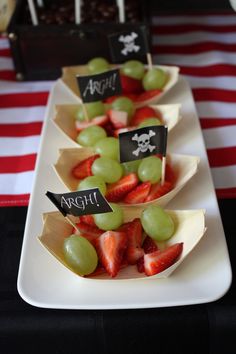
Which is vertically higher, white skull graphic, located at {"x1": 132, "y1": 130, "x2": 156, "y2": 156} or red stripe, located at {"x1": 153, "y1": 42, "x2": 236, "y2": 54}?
white skull graphic, located at {"x1": 132, "y1": 130, "x2": 156, "y2": 156}

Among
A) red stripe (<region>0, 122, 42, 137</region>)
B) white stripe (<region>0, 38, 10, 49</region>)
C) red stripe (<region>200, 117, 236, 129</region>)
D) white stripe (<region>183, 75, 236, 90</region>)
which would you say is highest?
Result: white stripe (<region>0, 38, 10, 49</region>)

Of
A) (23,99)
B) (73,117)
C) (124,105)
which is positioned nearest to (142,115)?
(124,105)

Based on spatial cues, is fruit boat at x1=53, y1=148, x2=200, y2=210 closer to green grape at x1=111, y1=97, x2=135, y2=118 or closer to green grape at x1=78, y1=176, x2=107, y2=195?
green grape at x1=78, y1=176, x2=107, y2=195

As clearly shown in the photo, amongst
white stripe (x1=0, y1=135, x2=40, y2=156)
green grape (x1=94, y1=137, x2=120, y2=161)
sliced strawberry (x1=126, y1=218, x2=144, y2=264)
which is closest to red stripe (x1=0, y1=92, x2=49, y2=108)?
white stripe (x1=0, y1=135, x2=40, y2=156)

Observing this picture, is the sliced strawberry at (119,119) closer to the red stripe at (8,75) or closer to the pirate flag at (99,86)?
the pirate flag at (99,86)

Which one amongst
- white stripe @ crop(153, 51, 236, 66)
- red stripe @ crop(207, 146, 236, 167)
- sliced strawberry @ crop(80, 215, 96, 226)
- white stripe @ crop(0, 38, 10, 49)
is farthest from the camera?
white stripe @ crop(0, 38, 10, 49)

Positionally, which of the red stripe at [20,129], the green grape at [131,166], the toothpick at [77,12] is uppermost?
the toothpick at [77,12]

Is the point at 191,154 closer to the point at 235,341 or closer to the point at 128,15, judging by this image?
the point at 235,341

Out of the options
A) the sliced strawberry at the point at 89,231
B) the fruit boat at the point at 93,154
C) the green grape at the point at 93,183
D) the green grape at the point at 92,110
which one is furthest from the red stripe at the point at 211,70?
the sliced strawberry at the point at 89,231
